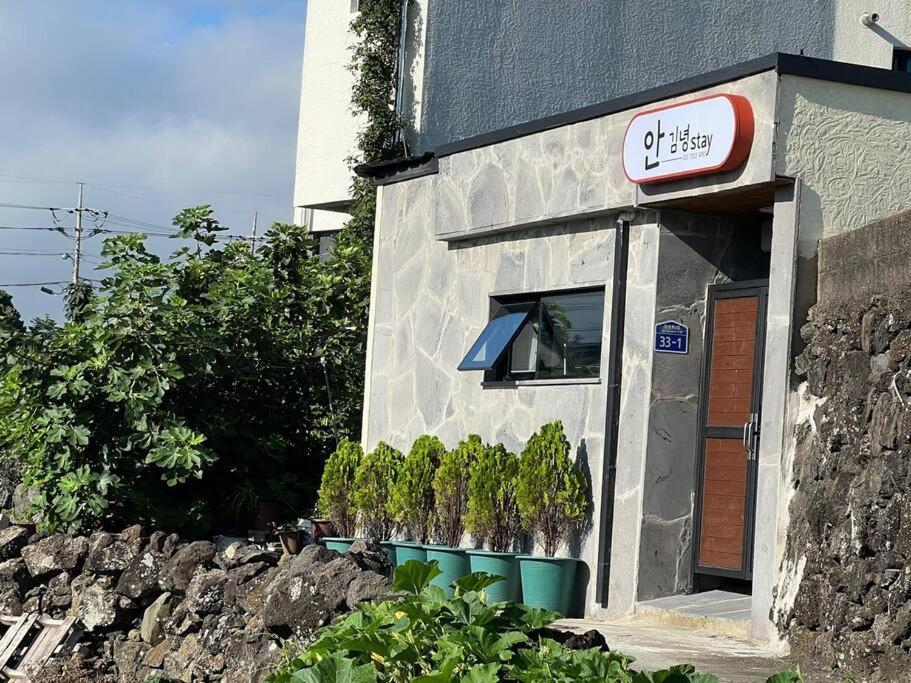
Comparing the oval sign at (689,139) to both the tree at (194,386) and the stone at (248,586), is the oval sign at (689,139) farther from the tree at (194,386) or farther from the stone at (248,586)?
the tree at (194,386)

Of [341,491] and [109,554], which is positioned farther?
[341,491]

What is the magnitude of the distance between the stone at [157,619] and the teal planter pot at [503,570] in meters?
2.66

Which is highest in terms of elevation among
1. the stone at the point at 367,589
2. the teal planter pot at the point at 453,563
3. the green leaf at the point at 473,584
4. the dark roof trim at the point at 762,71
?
the dark roof trim at the point at 762,71

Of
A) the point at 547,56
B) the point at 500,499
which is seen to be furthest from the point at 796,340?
the point at 547,56

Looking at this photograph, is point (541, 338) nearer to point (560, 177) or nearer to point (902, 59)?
point (560, 177)

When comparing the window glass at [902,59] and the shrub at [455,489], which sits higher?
the window glass at [902,59]

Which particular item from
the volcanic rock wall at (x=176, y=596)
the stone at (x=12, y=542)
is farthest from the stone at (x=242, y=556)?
the stone at (x=12, y=542)

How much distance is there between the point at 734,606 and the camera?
34.8 feet

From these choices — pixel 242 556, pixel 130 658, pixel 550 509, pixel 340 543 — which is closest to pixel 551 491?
pixel 550 509

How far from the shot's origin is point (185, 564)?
11.8 m

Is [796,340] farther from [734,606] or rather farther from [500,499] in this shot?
[500,499]

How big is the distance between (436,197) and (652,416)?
383 centimetres

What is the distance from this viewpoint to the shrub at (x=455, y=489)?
13.0 metres

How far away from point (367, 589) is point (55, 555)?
5.55m
